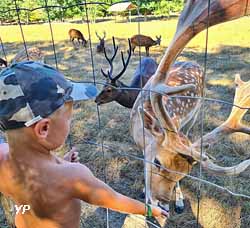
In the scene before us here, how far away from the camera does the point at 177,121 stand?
2.84 meters

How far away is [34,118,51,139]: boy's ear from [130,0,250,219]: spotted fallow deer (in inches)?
27.9

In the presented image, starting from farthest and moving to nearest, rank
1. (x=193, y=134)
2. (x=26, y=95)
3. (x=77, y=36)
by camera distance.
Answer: (x=77, y=36) < (x=193, y=134) < (x=26, y=95)

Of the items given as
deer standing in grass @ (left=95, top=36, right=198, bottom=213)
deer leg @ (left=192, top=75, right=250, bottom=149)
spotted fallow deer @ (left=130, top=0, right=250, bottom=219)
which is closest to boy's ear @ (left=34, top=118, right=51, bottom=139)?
spotted fallow deer @ (left=130, top=0, right=250, bottom=219)

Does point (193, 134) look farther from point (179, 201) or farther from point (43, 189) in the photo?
point (43, 189)

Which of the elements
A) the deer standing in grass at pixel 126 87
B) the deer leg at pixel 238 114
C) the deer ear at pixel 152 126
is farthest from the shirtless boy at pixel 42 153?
the deer standing in grass at pixel 126 87

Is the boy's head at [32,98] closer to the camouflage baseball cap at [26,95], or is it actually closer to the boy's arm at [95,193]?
the camouflage baseball cap at [26,95]

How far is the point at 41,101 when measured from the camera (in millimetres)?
980

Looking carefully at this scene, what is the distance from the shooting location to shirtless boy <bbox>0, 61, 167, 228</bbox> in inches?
38.4

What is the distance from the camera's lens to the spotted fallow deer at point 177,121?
158 centimetres

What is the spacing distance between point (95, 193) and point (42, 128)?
236 millimetres

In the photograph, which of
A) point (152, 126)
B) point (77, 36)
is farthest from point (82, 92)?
point (77, 36)

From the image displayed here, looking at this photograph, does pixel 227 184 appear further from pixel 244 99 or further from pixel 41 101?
pixel 41 101

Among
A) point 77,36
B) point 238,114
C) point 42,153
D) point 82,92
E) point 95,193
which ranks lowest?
point 77,36

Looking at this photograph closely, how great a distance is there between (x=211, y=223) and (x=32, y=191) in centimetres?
169
